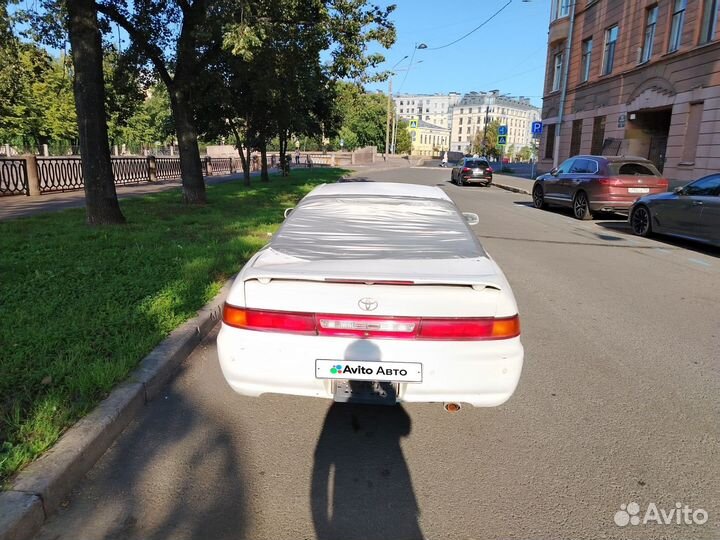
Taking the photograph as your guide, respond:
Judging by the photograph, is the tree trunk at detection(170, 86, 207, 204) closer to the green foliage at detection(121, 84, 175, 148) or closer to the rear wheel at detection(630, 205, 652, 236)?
the rear wheel at detection(630, 205, 652, 236)

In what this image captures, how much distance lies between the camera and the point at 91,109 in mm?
8781

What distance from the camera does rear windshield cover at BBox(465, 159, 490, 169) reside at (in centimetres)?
3044

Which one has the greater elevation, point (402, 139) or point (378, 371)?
point (402, 139)

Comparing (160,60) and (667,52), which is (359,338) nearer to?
(160,60)

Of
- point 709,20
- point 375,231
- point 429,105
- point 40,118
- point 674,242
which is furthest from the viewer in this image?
point 429,105

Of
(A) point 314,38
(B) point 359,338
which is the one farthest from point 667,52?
(B) point 359,338

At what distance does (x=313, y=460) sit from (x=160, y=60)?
511 inches

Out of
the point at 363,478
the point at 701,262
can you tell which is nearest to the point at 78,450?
the point at 363,478

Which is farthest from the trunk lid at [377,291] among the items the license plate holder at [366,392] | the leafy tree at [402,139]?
the leafy tree at [402,139]

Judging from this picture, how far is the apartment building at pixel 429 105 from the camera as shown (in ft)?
613

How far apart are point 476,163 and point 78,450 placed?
98.3 ft

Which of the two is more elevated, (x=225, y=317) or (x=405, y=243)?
(x=405, y=243)

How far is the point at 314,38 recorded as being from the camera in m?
11.8

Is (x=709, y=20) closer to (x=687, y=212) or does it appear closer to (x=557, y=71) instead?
(x=687, y=212)
